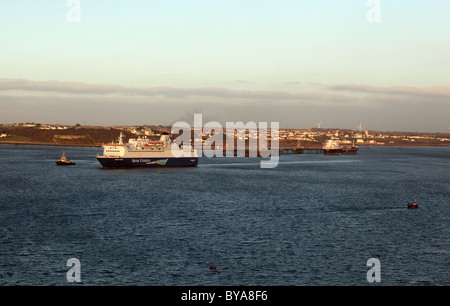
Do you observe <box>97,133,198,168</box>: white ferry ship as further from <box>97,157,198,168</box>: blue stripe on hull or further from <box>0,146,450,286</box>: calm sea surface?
<box>0,146,450,286</box>: calm sea surface

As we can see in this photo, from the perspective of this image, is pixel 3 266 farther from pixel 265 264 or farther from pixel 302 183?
pixel 302 183

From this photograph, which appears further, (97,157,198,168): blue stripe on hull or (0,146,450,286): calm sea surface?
(97,157,198,168): blue stripe on hull

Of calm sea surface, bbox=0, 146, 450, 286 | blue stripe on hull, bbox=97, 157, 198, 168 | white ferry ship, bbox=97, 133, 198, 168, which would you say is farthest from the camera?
white ferry ship, bbox=97, 133, 198, 168

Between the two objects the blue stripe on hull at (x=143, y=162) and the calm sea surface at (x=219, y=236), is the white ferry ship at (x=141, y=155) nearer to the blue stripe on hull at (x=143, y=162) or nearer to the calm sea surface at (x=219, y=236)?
the blue stripe on hull at (x=143, y=162)

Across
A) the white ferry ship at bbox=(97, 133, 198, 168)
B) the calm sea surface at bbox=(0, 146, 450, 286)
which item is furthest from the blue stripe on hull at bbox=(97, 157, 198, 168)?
the calm sea surface at bbox=(0, 146, 450, 286)

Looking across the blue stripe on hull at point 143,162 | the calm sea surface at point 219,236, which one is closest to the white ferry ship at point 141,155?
the blue stripe on hull at point 143,162

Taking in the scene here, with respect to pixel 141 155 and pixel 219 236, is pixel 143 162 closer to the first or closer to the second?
pixel 141 155
